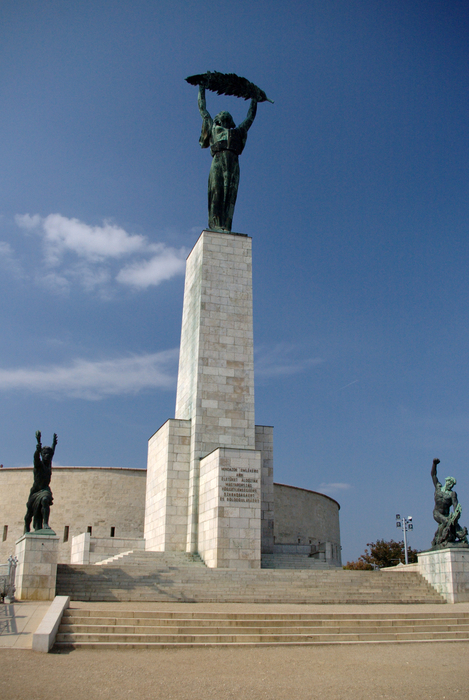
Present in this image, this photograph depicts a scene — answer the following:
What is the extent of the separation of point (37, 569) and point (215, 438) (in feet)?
28.4

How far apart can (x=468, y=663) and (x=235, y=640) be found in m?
3.44

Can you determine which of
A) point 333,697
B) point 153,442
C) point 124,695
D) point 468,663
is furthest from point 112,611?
point 153,442

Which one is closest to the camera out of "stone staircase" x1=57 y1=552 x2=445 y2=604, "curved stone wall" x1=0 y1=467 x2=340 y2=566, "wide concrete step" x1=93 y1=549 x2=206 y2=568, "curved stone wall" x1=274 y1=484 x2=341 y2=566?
"stone staircase" x1=57 y1=552 x2=445 y2=604

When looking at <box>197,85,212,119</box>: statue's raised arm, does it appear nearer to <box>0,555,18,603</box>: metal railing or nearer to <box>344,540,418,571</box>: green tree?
<box>0,555,18,603</box>: metal railing

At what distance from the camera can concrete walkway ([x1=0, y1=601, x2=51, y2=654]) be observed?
8773mm

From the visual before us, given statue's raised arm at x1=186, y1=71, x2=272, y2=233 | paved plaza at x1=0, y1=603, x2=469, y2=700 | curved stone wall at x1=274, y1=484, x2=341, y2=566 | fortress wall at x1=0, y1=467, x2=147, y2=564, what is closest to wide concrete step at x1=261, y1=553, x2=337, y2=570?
paved plaza at x1=0, y1=603, x2=469, y2=700

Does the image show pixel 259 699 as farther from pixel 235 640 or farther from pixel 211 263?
pixel 211 263

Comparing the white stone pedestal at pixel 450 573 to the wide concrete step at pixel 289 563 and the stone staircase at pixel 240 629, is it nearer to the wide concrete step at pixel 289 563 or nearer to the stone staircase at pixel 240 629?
the wide concrete step at pixel 289 563

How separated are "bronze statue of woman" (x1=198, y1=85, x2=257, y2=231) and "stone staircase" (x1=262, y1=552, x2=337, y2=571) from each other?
12456 millimetres

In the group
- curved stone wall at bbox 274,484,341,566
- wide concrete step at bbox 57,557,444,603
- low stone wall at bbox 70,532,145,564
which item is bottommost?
wide concrete step at bbox 57,557,444,603

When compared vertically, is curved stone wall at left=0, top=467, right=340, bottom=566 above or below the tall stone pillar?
below

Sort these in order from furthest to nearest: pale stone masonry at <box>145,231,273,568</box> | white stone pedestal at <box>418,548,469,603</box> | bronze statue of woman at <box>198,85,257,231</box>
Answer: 1. bronze statue of woman at <box>198,85,257,231</box>
2. pale stone masonry at <box>145,231,273,568</box>
3. white stone pedestal at <box>418,548,469,603</box>

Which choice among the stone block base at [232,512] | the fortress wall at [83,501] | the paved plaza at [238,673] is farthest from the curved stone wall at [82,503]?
the paved plaza at [238,673]

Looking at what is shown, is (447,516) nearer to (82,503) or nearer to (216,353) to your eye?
(216,353)
